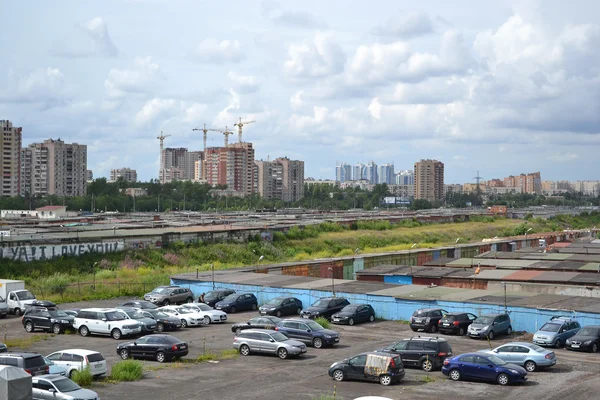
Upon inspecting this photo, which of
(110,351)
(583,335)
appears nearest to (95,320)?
(110,351)

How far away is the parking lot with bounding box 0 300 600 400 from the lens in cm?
2023

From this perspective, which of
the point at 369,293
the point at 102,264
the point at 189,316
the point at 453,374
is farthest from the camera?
the point at 102,264

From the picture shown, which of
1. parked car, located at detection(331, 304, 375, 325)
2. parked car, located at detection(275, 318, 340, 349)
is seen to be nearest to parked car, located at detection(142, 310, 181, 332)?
parked car, located at detection(275, 318, 340, 349)

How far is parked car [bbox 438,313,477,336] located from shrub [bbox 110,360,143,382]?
42.3 feet

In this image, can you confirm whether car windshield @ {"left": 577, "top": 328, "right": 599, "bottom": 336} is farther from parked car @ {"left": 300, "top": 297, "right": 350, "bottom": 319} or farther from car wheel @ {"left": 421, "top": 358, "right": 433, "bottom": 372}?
parked car @ {"left": 300, "top": 297, "right": 350, "bottom": 319}

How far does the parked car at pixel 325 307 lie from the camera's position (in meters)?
33.7

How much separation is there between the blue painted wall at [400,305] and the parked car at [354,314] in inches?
35.3

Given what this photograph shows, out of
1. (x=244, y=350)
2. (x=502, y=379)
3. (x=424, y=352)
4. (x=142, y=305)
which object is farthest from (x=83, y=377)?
(x=142, y=305)

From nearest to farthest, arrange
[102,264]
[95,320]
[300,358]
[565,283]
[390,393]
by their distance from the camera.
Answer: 1. [390,393]
2. [300,358]
3. [95,320]
4. [565,283]
5. [102,264]

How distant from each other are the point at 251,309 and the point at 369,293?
19.9ft

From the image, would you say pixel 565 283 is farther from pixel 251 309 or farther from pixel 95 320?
pixel 95 320

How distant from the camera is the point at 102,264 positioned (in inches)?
2178

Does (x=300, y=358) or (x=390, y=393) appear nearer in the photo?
(x=390, y=393)

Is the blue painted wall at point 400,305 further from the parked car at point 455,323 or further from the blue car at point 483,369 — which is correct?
the blue car at point 483,369
